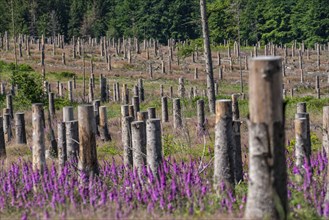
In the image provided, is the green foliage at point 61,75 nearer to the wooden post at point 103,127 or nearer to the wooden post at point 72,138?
the wooden post at point 103,127

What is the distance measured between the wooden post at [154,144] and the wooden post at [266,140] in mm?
2525

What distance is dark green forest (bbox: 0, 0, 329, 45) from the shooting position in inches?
2977

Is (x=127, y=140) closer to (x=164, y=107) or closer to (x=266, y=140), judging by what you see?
(x=266, y=140)

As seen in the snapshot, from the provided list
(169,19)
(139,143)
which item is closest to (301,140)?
(139,143)

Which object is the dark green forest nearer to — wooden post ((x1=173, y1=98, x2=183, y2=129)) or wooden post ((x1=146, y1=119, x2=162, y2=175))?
wooden post ((x1=173, y1=98, x2=183, y2=129))

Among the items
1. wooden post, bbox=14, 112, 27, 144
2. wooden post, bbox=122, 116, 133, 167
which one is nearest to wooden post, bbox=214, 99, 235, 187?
wooden post, bbox=122, 116, 133, 167

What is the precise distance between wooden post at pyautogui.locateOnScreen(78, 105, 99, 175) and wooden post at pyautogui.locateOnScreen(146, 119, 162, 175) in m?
0.68

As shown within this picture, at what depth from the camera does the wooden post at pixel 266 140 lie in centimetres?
516

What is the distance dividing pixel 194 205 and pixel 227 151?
106 cm

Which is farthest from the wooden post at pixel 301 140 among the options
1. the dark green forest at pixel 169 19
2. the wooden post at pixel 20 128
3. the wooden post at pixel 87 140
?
the dark green forest at pixel 169 19

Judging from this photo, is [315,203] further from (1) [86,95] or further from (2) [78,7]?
(2) [78,7]

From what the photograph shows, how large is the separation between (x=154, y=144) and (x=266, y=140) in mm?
2723

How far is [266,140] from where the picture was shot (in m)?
5.26

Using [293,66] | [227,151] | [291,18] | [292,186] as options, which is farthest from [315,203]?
[291,18]
